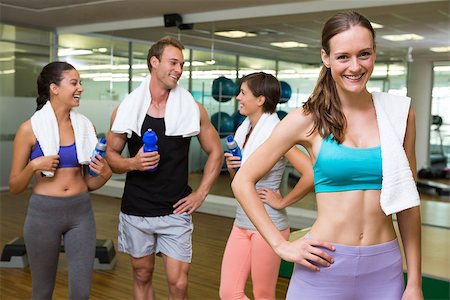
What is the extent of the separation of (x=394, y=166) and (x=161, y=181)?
4.74ft

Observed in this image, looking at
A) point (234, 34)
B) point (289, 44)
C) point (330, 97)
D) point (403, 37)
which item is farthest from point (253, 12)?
point (330, 97)

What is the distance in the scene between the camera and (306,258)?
4.90 feet

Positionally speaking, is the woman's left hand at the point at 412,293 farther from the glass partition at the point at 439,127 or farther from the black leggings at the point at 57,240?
the glass partition at the point at 439,127

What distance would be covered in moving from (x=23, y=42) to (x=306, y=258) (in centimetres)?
826

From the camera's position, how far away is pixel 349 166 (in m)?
1.46

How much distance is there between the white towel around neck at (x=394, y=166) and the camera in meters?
1.44

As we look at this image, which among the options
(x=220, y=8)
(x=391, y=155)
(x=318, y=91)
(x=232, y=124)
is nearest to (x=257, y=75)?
(x=318, y=91)

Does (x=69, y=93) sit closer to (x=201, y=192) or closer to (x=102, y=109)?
(x=201, y=192)

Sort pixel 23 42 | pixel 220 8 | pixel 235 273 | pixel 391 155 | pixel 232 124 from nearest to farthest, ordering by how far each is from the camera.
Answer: pixel 391 155, pixel 235 273, pixel 220 8, pixel 232 124, pixel 23 42

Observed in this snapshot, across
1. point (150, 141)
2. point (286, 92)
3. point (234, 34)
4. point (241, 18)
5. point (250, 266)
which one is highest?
point (241, 18)

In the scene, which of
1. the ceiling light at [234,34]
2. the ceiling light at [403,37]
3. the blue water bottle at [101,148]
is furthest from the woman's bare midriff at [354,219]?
the ceiling light at [403,37]

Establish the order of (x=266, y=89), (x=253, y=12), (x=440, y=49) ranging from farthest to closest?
1. (x=440, y=49)
2. (x=253, y=12)
3. (x=266, y=89)

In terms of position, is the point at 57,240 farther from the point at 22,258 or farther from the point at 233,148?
the point at 22,258

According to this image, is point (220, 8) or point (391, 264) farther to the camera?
point (220, 8)
